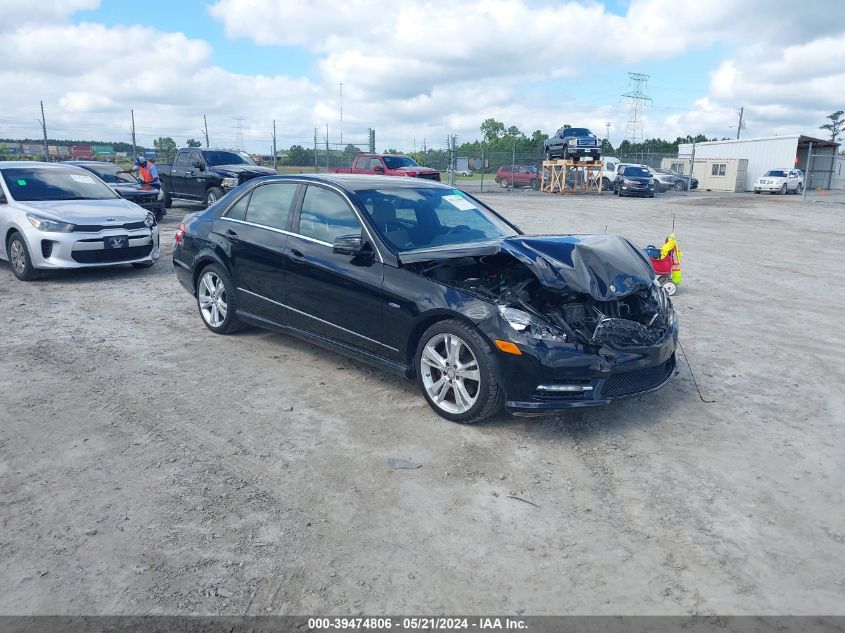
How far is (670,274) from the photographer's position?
848cm

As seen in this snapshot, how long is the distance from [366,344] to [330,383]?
1.73 ft

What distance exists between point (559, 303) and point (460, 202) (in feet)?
5.78

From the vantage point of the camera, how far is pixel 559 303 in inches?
183

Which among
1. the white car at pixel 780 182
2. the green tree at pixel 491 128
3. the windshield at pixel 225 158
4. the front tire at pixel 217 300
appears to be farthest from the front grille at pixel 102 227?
the green tree at pixel 491 128

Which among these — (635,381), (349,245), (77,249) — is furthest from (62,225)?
(635,381)

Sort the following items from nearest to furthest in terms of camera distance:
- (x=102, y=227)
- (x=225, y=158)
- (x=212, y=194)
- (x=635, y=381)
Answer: (x=635, y=381) → (x=102, y=227) → (x=212, y=194) → (x=225, y=158)

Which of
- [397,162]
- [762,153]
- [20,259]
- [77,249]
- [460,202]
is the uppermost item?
[762,153]

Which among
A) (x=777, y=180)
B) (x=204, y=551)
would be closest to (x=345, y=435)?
(x=204, y=551)

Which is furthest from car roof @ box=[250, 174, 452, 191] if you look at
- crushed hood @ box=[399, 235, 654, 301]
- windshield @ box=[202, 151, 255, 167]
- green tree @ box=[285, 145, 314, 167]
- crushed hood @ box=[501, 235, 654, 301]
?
green tree @ box=[285, 145, 314, 167]

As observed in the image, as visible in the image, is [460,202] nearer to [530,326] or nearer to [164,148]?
[530,326]

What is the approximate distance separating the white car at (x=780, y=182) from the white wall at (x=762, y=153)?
551 centimetres

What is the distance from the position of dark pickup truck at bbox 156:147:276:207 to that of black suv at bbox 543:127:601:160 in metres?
19.6

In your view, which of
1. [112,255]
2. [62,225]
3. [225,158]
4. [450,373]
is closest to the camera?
[450,373]

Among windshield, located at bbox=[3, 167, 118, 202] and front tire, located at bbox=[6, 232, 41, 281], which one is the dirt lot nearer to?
front tire, located at bbox=[6, 232, 41, 281]
